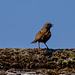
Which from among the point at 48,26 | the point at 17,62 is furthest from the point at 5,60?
the point at 48,26

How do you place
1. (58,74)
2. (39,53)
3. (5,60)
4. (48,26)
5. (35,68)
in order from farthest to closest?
1. (48,26)
2. (39,53)
3. (5,60)
4. (35,68)
5. (58,74)

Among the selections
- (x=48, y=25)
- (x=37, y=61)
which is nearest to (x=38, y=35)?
(x=48, y=25)

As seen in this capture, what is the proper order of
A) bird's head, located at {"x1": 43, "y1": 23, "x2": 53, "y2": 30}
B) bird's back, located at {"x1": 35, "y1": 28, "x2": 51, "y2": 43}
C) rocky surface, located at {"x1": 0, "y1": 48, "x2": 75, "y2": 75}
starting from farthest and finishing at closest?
bird's head, located at {"x1": 43, "y1": 23, "x2": 53, "y2": 30}
bird's back, located at {"x1": 35, "y1": 28, "x2": 51, "y2": 43}
rocky surface, located at {"x1": 0, "y1": 48, "x2": 75, "y2": 75}

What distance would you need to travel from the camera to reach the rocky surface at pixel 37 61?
12695 mm

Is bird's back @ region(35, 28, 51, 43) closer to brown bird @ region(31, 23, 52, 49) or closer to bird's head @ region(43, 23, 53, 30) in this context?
brown bird @ region(31, 23, 52, 49)

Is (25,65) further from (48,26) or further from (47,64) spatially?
(48,26)

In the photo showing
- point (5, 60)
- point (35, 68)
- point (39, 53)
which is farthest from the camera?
point (39, 53)

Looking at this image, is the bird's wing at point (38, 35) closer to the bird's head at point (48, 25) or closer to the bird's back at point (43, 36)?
the bird's back at point (43, 36)

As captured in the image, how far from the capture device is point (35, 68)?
44.0 ft

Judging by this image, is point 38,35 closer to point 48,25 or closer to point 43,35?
point 43,35

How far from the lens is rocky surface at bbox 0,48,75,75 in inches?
500

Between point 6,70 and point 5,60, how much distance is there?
1.52m

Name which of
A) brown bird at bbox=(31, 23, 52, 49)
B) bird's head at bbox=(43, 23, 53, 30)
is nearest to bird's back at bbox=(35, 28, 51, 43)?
brown bird at bbox=(31, 23, 52, 49)

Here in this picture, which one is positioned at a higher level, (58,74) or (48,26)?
(48,26)
